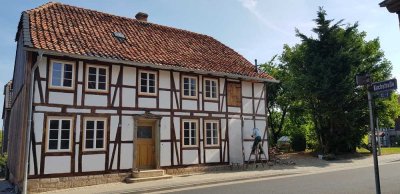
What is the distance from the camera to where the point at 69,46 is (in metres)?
14.8

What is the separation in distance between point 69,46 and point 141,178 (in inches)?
253

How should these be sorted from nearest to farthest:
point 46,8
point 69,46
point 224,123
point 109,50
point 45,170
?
point 45,170, point 69,46, point 109,50, point 46,8, point 224,123

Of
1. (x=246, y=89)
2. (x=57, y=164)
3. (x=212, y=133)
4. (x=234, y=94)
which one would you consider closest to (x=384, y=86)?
(x=57, y=164)

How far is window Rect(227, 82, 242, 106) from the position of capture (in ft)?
65.1

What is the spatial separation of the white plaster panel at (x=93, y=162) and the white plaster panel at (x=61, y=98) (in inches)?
93.4

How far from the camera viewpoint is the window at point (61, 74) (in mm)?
14266

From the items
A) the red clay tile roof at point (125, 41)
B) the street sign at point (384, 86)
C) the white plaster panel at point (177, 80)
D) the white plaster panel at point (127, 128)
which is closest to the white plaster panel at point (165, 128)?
the white plaster panel at point (127, 128)

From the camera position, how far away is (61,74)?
14.4 metres

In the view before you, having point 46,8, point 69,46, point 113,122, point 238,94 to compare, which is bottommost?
point 113,122

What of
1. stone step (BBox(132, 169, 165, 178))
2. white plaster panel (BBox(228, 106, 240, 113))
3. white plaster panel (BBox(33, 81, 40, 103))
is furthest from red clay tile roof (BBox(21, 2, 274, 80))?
stone step (BBox(132, 169, 165, 178))

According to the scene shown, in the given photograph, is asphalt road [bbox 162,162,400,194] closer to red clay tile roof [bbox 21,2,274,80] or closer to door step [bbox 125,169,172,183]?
door step [bbox 125,169,172,183]

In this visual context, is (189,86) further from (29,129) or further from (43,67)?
(29,129)

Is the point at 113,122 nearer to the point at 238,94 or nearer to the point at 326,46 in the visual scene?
the point at 238,94

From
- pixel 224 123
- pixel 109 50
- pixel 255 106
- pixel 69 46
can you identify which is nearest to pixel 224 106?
pixel 224 123
